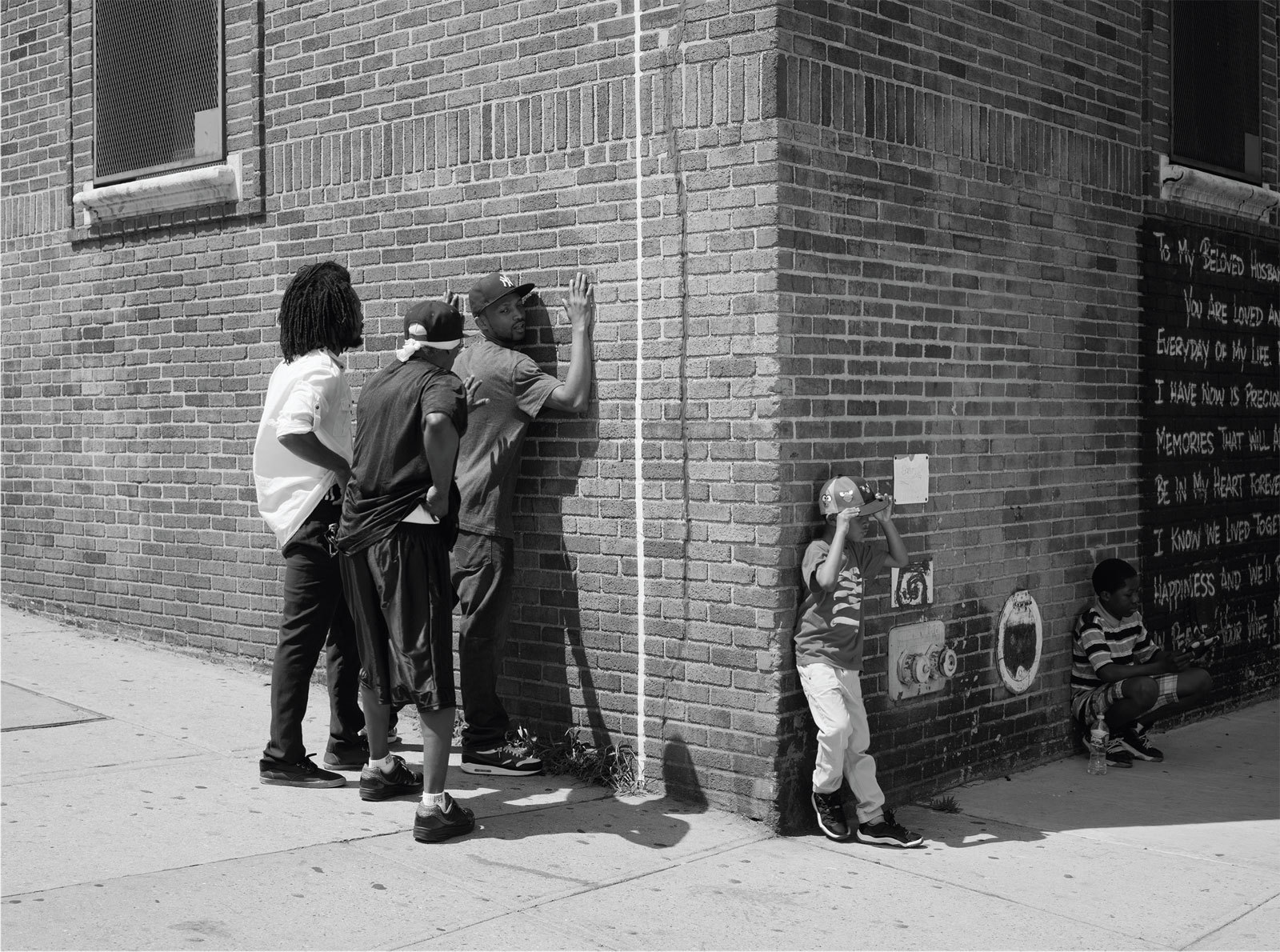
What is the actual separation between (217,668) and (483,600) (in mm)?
2432

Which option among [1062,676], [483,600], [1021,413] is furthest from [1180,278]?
[483,600]

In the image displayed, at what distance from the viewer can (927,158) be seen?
20.5 feet

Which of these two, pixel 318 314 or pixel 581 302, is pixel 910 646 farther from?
pixel 318 314

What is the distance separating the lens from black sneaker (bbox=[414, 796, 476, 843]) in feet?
16.6

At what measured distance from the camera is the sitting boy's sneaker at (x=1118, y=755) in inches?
282

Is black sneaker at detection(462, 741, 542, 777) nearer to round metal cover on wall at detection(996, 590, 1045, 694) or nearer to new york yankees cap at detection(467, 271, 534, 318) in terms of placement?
new york yankees cap at detection(467, 271, 534, 318)

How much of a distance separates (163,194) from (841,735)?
5.15m

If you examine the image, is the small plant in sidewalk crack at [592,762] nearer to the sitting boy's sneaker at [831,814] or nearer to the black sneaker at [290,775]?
the sitting boy's sneaker at [831,814]

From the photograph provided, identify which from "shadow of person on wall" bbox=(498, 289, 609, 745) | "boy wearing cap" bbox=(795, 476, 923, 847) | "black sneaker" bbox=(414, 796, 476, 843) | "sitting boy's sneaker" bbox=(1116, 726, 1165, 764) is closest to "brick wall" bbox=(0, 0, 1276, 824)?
"shadow of person on wall" bbox=(498, 289, 609, 745)

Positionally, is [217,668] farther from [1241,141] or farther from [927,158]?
[1241,141]

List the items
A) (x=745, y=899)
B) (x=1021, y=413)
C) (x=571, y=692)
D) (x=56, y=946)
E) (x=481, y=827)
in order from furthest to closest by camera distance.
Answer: (x=1021, y=413), (x=571, y=692), (x=481, y=827), (x=745, y=899), (x=56, y=946)

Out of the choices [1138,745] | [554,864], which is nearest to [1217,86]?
[1138,745]

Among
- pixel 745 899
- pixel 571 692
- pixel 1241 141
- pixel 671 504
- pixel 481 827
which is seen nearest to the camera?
pixel 745 899

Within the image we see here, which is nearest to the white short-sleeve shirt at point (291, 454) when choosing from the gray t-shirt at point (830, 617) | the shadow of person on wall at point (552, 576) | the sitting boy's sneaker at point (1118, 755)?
the shadow of person on wall at point (552, 576)
